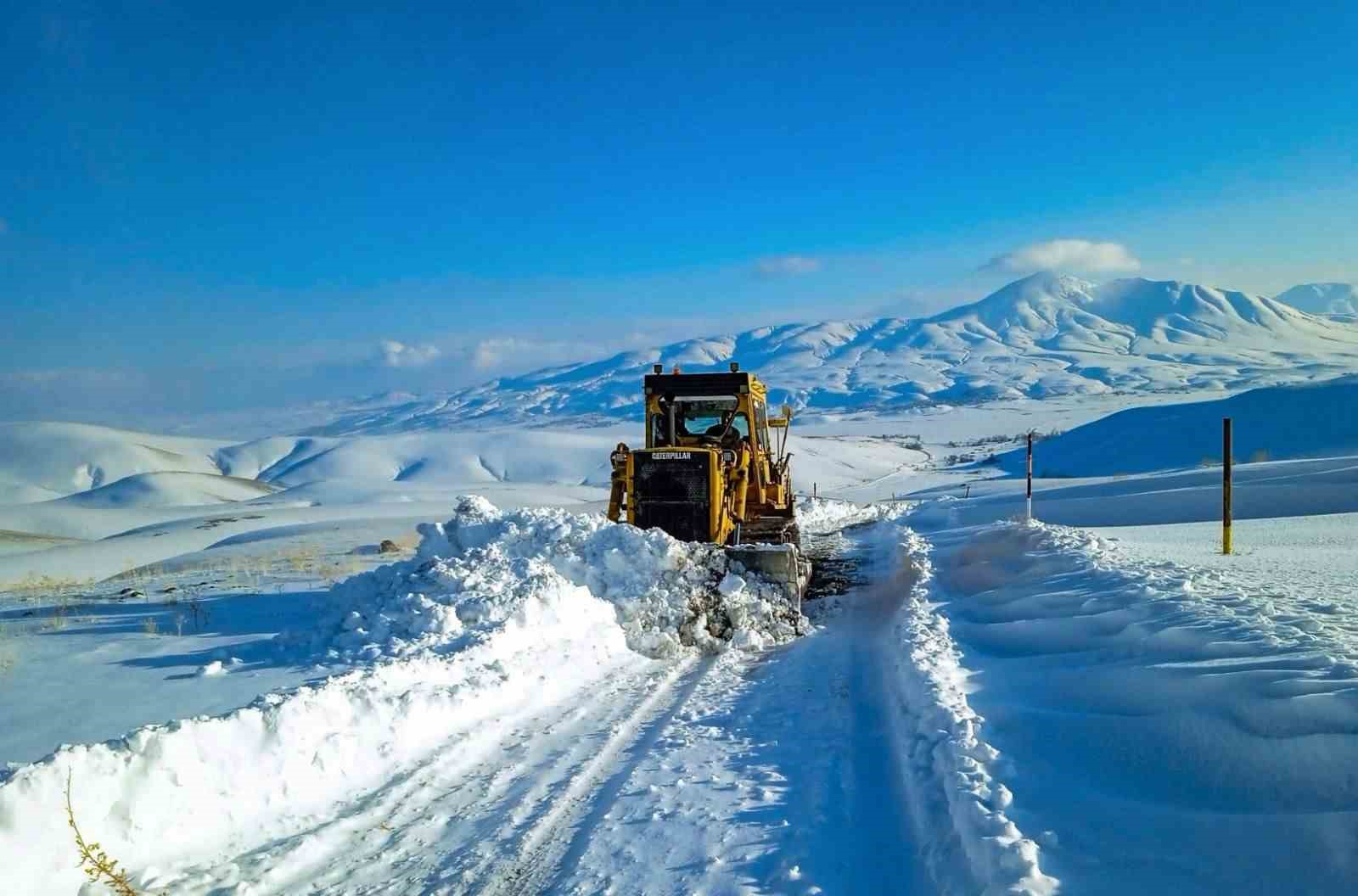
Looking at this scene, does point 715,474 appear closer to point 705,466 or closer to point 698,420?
point 705,466

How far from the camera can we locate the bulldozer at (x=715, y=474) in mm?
11320

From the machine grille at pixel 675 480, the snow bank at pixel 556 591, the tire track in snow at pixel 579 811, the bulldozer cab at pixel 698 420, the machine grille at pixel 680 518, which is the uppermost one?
the bulldozer cab at pixel 698 420

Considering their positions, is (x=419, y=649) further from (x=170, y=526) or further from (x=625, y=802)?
(x=170, y=526)

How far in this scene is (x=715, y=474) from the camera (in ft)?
37.5

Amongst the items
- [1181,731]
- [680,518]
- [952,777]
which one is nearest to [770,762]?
[952,777]

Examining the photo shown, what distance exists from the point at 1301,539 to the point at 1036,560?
11.7 feet

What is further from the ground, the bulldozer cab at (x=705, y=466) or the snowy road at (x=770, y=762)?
the bulldozer cab at (x=705, y=466)

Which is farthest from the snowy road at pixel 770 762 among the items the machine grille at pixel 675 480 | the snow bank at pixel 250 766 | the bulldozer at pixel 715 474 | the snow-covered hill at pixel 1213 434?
the snow-covered hill at pixel 1213 434

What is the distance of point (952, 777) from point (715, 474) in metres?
6.76

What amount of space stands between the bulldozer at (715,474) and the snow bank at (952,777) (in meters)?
3.03

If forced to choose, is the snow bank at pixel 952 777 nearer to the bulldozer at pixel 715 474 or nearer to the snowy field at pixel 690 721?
the snowy field at pixel 690 721

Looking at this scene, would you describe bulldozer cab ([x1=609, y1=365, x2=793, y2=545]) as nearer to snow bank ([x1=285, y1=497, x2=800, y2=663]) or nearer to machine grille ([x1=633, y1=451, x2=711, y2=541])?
machine grille ([x1=633, y1=451, x2=711, y2=541])

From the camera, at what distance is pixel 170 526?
3459 cm

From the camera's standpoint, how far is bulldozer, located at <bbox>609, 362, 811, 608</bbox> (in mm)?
11320
